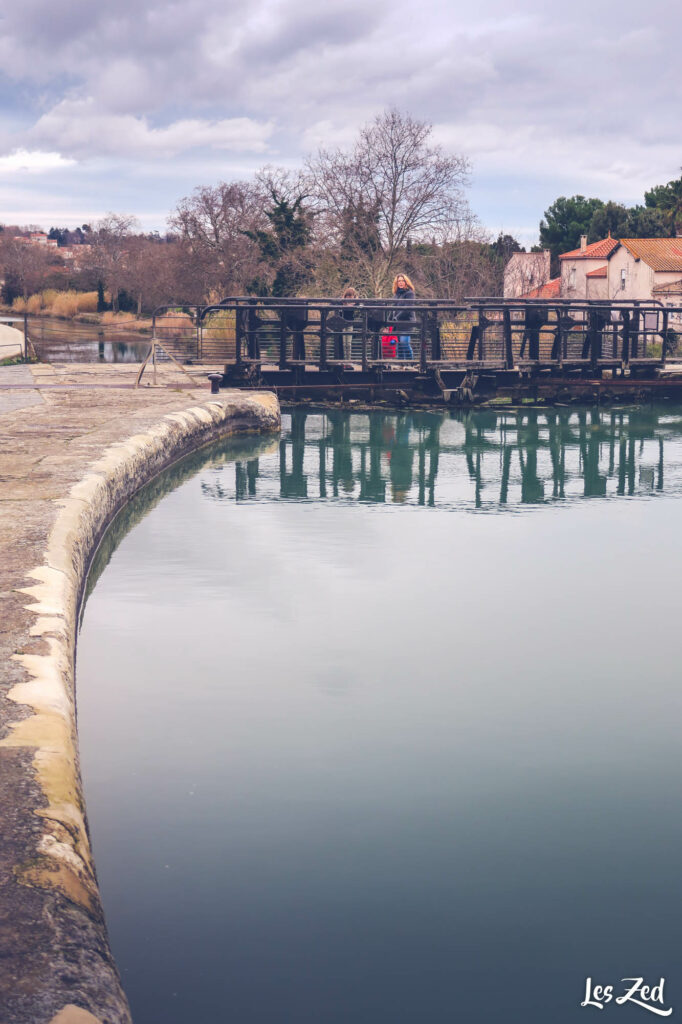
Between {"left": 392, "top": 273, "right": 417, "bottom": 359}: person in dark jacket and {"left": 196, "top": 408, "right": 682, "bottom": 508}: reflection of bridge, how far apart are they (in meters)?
1.52

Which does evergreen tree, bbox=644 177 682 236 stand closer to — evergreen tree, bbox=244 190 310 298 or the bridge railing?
evergreen tree, bbox=244 190 310 298

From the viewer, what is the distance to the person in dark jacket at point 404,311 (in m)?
18.9

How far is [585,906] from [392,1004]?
2.76 ft

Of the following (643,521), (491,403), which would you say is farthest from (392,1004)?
(491,403)

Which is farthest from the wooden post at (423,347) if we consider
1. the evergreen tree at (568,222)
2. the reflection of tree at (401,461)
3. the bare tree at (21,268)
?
the evergreen tree at (568,222)

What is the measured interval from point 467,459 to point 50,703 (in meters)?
11.3

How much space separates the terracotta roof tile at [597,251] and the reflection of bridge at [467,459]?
46.9 m

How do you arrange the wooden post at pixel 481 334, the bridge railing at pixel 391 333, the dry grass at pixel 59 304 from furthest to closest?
the dry grass at pixel 59 304
the wooden post at pixel 481 334
the bridge railing at pixel 391 333

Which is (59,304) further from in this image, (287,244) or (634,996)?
(634,996)

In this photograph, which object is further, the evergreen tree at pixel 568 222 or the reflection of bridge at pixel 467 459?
the evergreen tree at pixel 568 222

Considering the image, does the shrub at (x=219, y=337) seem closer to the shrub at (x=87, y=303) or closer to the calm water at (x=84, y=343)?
the calm water at (x=84, y=343)

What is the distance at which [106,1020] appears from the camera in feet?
8.51

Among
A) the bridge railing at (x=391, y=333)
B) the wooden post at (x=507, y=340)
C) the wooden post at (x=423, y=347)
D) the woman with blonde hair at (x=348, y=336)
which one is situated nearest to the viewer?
the bridge railing at (x=391, y=333)

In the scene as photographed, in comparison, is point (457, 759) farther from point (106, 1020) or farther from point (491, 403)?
point (491, 403)
